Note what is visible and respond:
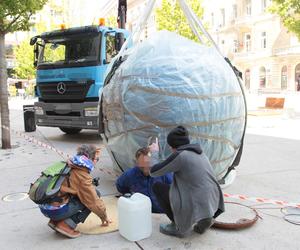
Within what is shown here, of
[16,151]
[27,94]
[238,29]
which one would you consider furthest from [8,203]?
[238,29]

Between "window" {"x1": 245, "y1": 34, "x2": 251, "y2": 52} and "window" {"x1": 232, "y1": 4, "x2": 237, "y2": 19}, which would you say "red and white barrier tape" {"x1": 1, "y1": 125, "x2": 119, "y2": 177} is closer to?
"window" {"x1": 245, "y1": 34, "x2": 251, "y2": 52}

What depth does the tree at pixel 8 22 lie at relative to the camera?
8.71 metres

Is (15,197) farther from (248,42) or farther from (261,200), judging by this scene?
(248,42)

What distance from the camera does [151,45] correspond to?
5316mm

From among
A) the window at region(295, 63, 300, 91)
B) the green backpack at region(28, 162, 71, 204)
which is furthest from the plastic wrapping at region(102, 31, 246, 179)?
the window at region(295, 63, 300, 91)

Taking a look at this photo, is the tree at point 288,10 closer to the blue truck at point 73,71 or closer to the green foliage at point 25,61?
the blue truck at point 73,71

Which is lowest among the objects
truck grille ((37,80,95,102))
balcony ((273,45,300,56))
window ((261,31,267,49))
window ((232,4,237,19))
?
truck grille ((37,80,95,102))

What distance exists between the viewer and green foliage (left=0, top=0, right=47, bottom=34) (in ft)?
28.4

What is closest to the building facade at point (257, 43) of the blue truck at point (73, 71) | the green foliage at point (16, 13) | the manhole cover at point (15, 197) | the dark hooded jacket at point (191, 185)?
the blue truck at point (73, 71)

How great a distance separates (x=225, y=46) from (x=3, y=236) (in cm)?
4707

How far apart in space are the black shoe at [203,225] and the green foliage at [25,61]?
42834 mm

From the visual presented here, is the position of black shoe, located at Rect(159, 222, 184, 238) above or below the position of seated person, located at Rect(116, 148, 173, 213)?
below

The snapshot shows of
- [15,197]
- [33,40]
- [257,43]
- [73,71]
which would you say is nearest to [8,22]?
[33,40]

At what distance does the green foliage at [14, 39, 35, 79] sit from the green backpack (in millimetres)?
42295
